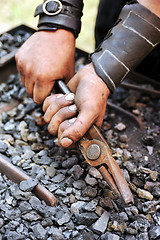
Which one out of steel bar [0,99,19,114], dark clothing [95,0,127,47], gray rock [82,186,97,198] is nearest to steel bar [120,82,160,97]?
dark clothing [95,0,127,47]

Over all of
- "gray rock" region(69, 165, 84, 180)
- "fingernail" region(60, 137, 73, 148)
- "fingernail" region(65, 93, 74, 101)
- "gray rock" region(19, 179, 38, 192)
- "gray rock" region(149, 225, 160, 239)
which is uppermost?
"fingernail" region(65, 93, 74, 101)

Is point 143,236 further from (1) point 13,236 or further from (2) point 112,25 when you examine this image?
(2) point 112,25

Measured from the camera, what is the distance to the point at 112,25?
267cm

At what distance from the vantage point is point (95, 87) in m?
1.68

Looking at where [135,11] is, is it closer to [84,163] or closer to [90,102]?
[90,102]

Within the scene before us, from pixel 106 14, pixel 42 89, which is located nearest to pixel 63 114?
pixel 42 89

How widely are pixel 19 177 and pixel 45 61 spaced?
718 mm

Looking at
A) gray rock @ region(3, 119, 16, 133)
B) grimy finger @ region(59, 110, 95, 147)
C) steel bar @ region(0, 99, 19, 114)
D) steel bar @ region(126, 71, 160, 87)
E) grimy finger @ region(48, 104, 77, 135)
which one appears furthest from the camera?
steel bar @ region(126, 71, 160, 87)

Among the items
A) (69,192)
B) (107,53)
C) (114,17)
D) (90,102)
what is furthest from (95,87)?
(114,17)

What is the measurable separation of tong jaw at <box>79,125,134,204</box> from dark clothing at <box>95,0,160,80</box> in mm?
1379

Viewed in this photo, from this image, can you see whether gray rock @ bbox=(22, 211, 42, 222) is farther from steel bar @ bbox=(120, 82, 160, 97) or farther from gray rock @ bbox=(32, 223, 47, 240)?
steel bar @ bbox=(120, 82, 160, 97)

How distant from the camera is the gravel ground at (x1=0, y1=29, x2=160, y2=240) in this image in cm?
154

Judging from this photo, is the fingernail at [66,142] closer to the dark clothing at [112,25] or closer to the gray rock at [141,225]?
the gray rock at [141,225]

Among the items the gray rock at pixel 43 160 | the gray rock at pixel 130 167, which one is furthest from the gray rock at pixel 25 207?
the gray rock at pixel 130 167
